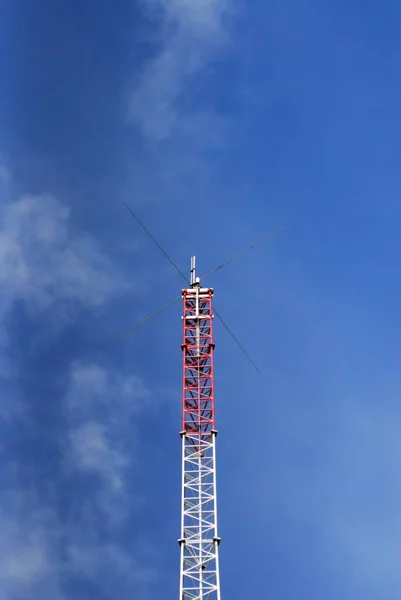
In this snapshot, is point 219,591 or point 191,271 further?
point 191,271

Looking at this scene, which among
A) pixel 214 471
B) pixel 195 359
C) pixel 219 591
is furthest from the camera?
pixel 195 359

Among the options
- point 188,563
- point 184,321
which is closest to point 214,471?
point 188,563

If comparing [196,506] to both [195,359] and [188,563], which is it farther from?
[195,359]

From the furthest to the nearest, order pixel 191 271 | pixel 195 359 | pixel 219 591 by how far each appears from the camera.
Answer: pixel 191 271, pixel 195 359, pixel 219 591

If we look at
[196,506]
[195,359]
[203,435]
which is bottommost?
[196,506]

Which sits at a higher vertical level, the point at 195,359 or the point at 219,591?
the point at 195,359

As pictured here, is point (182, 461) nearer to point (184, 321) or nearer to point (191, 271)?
point (184, 321)

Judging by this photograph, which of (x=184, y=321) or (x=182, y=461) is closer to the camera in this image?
(x=182, y=461)

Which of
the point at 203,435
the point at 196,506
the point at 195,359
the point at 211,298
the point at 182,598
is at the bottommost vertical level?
the point at 182,598

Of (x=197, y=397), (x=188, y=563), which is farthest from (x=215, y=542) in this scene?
(x=197, y=397)
